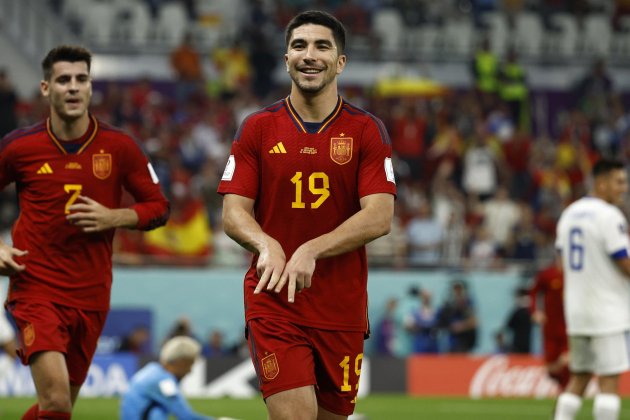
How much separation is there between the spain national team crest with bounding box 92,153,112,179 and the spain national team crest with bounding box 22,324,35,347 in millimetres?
1053

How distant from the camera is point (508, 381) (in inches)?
743

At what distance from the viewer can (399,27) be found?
28.7 metres

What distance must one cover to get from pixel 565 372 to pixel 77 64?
819 centimetres

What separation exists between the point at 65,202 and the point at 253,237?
2.30 metres

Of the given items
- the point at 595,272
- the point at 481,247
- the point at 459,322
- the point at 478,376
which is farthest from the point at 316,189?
the point at 481,247

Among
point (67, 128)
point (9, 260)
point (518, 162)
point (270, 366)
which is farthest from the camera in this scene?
point (518, 162)

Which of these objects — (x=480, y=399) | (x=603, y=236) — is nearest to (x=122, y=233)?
(x=480, y=399)

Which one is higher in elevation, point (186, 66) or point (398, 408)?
point (186, 66)

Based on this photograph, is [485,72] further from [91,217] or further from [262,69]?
[91,217]

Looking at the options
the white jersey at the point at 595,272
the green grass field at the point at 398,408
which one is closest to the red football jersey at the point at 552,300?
the green grass field at the point at 398,408

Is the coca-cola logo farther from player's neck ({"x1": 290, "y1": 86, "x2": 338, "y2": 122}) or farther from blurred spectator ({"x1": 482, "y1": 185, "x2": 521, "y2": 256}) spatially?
player's neck ({"x1": 290, "y1": 86, "x2": 338, "y2": 122})

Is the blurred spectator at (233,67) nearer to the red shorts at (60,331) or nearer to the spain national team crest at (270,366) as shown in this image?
the red shorts at (60,331)

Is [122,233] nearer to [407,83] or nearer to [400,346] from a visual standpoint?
[400,346]

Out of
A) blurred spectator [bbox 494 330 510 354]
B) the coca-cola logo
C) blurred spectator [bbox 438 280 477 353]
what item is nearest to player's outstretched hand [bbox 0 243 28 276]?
the coca-cola logo
